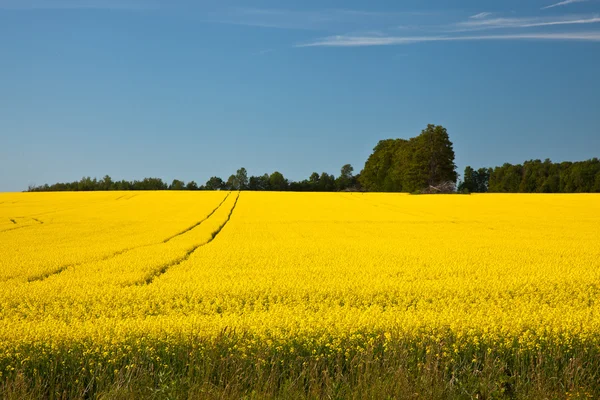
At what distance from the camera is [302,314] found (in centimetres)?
1042

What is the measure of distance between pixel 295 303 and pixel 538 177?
12321 centimetres

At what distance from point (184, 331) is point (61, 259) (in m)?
11.8

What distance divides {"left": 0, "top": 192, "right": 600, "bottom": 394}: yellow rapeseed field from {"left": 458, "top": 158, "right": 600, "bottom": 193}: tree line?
81686 mm

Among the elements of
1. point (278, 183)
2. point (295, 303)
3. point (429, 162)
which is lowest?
point (295, 303)

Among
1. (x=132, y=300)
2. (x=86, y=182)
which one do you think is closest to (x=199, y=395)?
(x=132, y=300)

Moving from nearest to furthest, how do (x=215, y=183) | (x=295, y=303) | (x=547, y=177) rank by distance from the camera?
(x=295, y=303)
(x=215, y=183)
(x=547, y=177)

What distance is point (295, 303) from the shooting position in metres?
12.1

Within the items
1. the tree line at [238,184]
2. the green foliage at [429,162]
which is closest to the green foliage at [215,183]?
the tree line at [238,184]

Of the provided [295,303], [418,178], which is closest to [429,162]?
[418,178]

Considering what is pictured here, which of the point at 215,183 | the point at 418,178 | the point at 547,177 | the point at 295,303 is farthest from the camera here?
the point at 547,177

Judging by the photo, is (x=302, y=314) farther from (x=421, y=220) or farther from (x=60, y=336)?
(x=421, y=220)

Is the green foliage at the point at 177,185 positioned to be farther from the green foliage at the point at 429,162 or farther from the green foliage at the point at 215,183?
the green foliage at the point at 429,162

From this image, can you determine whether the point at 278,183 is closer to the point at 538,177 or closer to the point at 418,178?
the point at 418,178

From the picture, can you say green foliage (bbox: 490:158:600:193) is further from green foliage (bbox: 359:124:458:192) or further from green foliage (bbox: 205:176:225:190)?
green foliage (bbox: 205:176:225:190)
